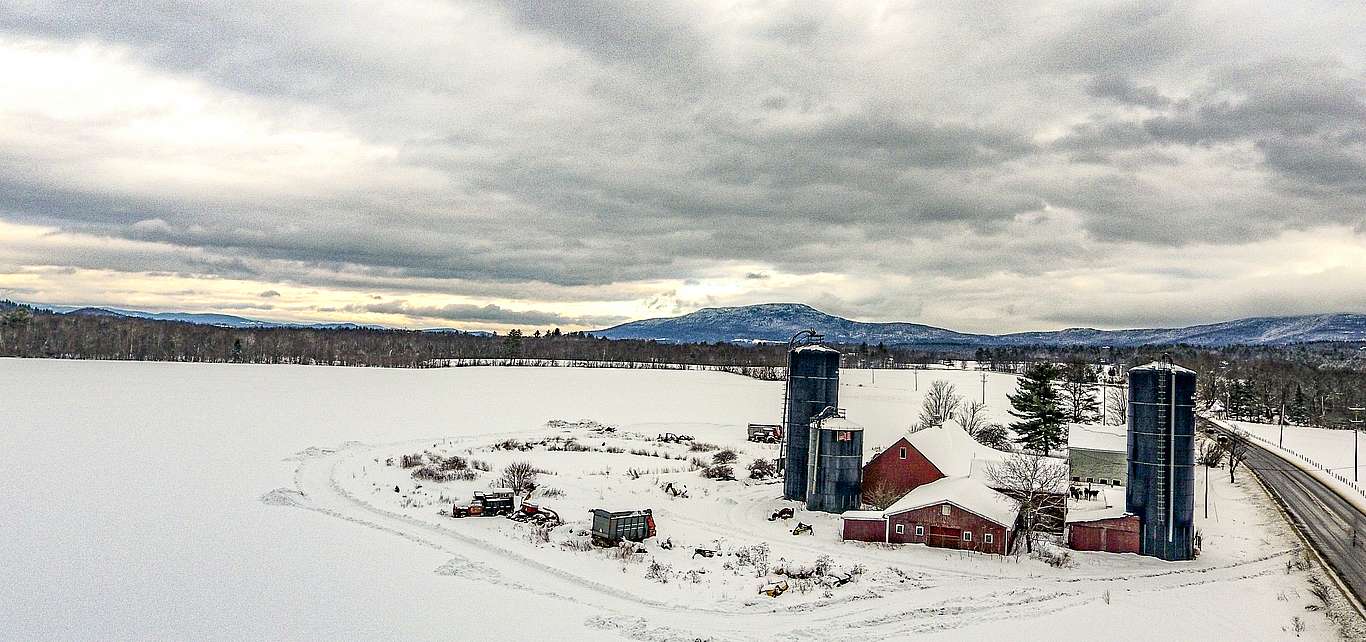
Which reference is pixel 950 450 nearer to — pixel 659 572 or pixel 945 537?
pixel 945 537

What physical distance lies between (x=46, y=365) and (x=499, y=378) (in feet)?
214

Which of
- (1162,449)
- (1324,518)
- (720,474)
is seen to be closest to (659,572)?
(1162,449)

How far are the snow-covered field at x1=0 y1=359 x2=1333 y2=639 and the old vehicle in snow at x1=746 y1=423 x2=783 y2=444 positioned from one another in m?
13.5

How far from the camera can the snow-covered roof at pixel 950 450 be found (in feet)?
123

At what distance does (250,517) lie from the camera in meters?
30.5

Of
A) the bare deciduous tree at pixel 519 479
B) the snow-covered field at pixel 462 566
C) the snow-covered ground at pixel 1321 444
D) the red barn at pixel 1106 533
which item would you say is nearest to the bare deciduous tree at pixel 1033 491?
the red barn at pixel 1106 533

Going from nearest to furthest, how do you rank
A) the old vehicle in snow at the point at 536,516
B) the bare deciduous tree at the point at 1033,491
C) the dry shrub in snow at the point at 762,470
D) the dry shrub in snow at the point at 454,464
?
the bare deciduous tree at the point at 1033,491
the old vehicle in snow at the point at 536,516
the dry shrub in snow at the point at 454,464
the dry shrub in snow at the point at 762,470

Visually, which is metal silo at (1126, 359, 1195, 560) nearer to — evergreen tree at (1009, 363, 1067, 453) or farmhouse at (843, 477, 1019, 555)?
farmhouse at (843, 477, 1019, 555)

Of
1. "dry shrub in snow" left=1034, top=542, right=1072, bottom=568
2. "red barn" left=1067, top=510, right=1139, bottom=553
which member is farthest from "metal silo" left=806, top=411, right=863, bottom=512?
"red barn" left=1067, top=510, right=1139, bottom=553

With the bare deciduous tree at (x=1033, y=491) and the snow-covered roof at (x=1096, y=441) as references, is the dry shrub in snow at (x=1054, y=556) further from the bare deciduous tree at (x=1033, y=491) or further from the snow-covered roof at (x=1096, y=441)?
the snow-covered roof at (x=1096, y=441)

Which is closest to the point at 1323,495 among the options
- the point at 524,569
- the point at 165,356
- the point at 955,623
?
the point at 955,623

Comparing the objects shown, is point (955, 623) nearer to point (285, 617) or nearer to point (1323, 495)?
point (285, 617)

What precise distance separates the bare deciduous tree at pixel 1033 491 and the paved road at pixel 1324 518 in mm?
8873

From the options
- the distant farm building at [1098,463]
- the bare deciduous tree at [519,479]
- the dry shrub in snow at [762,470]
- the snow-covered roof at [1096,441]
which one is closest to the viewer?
the bare deciduous tree at [519,479]
